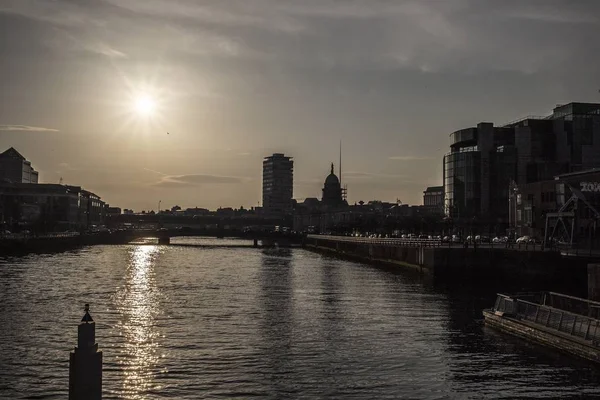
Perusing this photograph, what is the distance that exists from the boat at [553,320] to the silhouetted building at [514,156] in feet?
403

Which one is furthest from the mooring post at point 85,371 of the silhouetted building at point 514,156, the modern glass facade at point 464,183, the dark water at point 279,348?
the modern glass facade at point 464,183

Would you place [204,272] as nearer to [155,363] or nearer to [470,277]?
[470,277]

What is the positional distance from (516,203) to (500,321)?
96.4 m

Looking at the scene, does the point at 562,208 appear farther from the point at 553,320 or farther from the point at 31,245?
the point at 31,245

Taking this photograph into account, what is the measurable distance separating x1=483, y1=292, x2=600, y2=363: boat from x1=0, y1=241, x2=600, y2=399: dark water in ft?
3.14

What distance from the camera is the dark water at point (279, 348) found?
2814 cm

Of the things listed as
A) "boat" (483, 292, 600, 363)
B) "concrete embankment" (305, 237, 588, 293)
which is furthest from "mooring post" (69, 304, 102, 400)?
"concrete embankment" (305, 237, 588, 293)

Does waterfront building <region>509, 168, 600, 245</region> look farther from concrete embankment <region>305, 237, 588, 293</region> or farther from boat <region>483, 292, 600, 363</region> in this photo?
boat <region>483, 292, 600, 363</region>

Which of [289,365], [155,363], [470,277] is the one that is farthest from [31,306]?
[470,277]

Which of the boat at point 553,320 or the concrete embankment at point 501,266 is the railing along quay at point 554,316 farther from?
the concrete embankment at point 501,266

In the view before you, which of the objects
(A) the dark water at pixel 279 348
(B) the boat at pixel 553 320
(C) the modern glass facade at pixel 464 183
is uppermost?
(C) the modern glass facade at pixel 464 183

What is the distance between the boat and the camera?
3409 cm

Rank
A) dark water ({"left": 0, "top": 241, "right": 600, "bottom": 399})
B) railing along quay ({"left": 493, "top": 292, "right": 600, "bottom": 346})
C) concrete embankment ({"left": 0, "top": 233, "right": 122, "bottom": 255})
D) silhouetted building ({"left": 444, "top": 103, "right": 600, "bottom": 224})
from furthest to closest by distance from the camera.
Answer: silhouetted building ({"left": 444, "top": 103, "right": 600, "bottom": 224}) < concrete embankment ({"left": 0, "top": 233, "right": 122, "bottom": 255}) < railing along quay ({"left": 493, "top": 292, "right": 600, "bottom": 346}) < dark water ({"left": 0, "top": 241, "right": 600, "bottom": 399})

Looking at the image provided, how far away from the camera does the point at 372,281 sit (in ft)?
266
